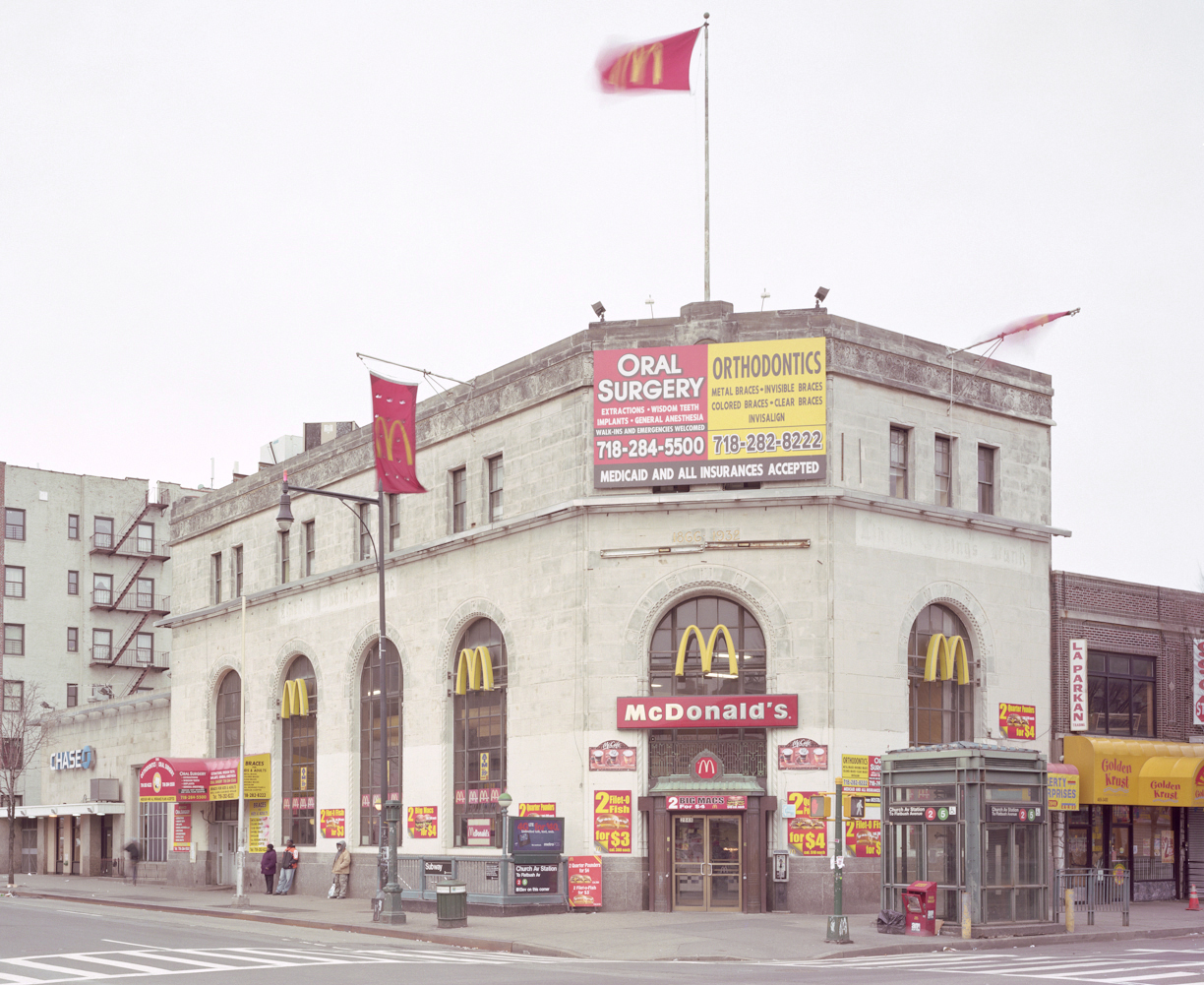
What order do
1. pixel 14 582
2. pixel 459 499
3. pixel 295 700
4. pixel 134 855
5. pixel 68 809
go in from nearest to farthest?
pixel 459 499 → pixel 295 700 → pixel 134 855 → pixel 68 809 → pixel 14 582

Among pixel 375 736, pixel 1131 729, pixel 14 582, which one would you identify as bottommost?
pixel 375 736

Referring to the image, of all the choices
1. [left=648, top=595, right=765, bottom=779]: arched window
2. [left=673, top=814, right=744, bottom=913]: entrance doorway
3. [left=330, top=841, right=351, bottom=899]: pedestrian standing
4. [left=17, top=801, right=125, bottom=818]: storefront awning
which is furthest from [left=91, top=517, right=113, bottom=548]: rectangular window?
[left=673, top=814, right=744, bottom=913]: entrance doorway

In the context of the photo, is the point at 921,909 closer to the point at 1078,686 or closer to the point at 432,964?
the point at 432,964

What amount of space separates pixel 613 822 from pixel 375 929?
6879mm

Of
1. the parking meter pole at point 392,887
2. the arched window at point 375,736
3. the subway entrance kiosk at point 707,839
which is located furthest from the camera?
the arched window at point 375,736

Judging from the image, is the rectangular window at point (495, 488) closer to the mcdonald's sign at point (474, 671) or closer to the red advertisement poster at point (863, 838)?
the mcdonald's sign at point (474, 671)

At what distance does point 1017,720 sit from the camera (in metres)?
40.8

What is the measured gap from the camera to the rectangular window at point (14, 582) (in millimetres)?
79938

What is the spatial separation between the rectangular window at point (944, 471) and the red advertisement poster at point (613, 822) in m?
11.9

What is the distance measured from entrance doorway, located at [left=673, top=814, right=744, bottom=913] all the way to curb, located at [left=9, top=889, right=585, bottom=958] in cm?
754

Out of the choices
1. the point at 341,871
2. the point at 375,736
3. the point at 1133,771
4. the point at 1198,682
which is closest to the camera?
the point at 1133,771

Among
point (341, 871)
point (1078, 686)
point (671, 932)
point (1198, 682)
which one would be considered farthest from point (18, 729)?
point (1198, 682)

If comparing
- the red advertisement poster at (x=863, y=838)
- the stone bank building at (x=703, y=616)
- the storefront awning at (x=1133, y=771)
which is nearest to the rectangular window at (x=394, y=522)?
the stone bank building at (x=703, y=616)

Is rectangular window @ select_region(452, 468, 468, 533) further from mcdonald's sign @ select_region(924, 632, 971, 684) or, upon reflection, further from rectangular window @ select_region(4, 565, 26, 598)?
rectangular window @ select_region(4, 565, 26, 598)
